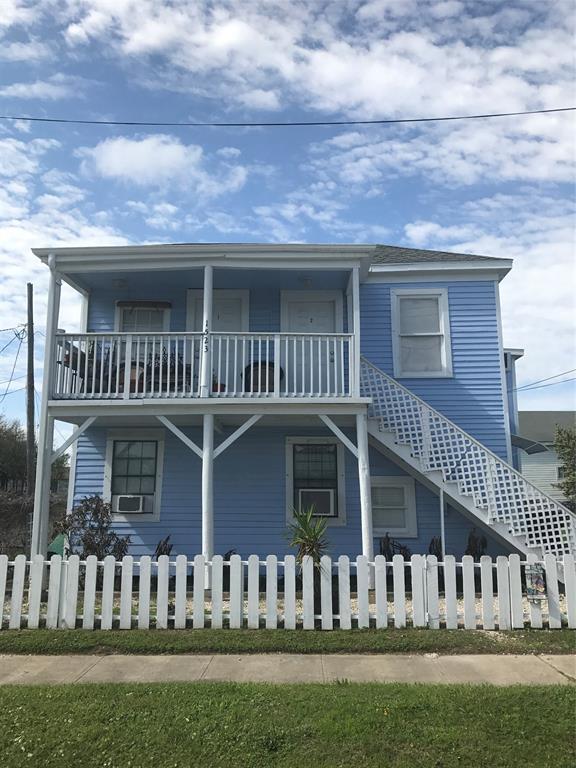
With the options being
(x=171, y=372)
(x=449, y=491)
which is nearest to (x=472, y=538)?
(x=449, y=491)

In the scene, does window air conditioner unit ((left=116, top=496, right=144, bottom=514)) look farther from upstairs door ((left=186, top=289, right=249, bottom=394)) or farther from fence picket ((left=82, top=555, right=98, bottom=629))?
fence picket ((left=82, top=555, right=98, bottom=629))

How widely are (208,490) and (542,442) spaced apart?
90.7 ft

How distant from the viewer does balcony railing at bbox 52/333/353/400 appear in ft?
32.9

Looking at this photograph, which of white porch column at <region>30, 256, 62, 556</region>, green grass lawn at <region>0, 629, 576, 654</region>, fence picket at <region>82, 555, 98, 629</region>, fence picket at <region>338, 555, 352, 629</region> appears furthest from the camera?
white porch column at <region>30, 256, 62, 556</region>

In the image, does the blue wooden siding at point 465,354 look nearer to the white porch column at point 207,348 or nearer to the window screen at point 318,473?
the window screen at point 318,473

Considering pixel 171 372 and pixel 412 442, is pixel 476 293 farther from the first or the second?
pixel 171 372

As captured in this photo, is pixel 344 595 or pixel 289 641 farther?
pixel 344 595

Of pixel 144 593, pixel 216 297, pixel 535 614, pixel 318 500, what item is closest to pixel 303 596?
pixel 144 593

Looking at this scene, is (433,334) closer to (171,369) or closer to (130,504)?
(171,369)

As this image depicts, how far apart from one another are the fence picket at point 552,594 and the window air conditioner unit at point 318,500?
500 centimetres

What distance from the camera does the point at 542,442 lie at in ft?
107

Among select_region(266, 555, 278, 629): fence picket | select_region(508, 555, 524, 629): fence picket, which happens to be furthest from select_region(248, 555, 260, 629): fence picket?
select_region(508, 555, 524, 629): fence picket

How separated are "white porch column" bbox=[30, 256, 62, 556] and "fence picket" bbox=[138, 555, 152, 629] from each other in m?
3.53

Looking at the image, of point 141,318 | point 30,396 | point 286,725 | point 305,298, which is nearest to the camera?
point 286,725
